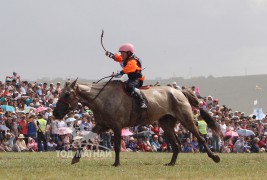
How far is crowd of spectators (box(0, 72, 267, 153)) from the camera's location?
24.7m

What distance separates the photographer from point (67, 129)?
24766 millimetres

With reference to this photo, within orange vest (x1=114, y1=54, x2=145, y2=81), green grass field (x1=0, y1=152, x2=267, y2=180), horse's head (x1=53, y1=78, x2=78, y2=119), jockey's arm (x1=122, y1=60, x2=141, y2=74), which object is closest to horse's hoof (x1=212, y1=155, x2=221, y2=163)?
green grass field (x1=0, y1=152, x2=267, y2=180)

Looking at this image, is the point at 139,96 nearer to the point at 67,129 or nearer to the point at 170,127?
the point at 170,127

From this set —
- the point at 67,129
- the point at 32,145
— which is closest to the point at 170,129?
the point at 67,129

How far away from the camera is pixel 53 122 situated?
25188 mm

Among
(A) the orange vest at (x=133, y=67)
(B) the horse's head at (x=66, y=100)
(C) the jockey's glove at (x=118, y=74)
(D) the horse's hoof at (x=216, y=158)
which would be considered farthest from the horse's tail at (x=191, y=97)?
(B) the horse's head at (x=66, y=100)

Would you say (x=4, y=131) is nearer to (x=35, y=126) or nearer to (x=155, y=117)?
(x=35, y=126)

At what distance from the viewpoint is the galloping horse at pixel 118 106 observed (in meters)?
14.6

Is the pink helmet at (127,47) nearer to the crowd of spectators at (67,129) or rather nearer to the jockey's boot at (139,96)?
the jockey's boot at (139,96)

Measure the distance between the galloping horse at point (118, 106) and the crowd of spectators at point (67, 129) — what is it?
6.73 meters

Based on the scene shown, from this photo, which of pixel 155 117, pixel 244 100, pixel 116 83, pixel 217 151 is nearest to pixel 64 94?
pixel 116 83

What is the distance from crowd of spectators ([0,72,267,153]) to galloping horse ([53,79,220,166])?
6.73 metres

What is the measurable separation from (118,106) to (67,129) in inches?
409

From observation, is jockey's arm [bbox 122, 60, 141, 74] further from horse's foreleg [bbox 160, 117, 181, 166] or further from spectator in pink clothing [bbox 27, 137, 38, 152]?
spectator in pink clothing [bbox 27, 137, 38, 152]
